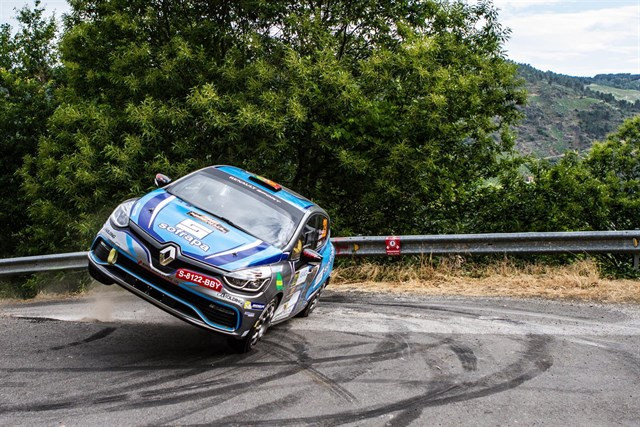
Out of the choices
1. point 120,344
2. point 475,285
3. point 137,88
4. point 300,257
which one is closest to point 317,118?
point 137,88

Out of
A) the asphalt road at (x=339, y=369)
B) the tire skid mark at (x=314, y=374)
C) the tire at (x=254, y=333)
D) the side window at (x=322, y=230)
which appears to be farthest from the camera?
the side window at (x=322, y=230)

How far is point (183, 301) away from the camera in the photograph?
6.46 metres

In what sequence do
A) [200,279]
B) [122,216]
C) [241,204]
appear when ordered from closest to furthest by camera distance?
[200,279]
[122,216]
[241,204]

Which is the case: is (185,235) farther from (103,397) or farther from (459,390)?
(459,390)

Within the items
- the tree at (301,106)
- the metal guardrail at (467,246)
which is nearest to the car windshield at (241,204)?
the metal guardrail at (467,246)

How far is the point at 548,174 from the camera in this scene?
1441 cm

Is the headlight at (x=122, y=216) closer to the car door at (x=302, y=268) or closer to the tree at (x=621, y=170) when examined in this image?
the car door at (x=302, y=268)

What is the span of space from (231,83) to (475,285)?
723 cm

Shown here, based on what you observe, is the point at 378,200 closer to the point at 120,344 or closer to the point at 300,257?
the point at 300,257

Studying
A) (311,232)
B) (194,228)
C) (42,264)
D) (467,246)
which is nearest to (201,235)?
(194,228)

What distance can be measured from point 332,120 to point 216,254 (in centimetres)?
821

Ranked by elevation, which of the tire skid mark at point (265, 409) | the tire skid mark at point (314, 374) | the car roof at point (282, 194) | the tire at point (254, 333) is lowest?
the tire skid mark at point (314, 374)

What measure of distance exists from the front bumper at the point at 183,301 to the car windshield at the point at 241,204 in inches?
42.9

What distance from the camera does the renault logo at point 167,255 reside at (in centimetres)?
648
